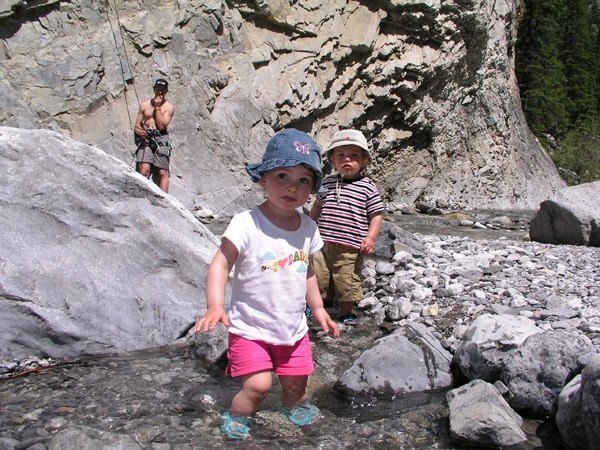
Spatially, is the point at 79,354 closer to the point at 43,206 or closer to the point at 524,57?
the point at 43,206

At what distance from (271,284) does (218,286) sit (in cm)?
27

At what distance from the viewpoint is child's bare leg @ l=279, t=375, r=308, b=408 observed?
2633mm

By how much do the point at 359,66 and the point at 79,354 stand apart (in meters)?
14.2

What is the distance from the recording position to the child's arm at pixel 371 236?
400 centimetres

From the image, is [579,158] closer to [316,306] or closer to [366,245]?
[366,245]

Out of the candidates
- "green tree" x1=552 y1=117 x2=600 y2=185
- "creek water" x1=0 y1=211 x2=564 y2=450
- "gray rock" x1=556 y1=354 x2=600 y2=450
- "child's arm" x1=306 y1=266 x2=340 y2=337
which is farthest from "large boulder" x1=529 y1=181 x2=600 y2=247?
"green tree" x1=552 y1=117 x2=600 y2=185

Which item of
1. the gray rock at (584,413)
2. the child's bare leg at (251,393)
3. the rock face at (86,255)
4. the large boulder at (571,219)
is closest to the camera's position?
the gray rock at (584,413)

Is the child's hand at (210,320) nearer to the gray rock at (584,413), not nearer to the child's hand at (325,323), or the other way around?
the child's hand at (325,323)

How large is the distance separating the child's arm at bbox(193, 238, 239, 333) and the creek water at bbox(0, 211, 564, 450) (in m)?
0.47

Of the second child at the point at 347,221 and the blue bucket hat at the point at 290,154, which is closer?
the blue bucket hat at the point at 290,154

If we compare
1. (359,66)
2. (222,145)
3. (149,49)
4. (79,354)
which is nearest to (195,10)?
(149,49)

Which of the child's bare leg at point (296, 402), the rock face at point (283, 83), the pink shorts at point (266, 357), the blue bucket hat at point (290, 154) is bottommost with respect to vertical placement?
the child's bare leg at point (296, 402)

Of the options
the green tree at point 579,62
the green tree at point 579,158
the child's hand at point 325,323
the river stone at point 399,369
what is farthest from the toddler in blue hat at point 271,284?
the green tree at point 579,62

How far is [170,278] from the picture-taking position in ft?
11.6
